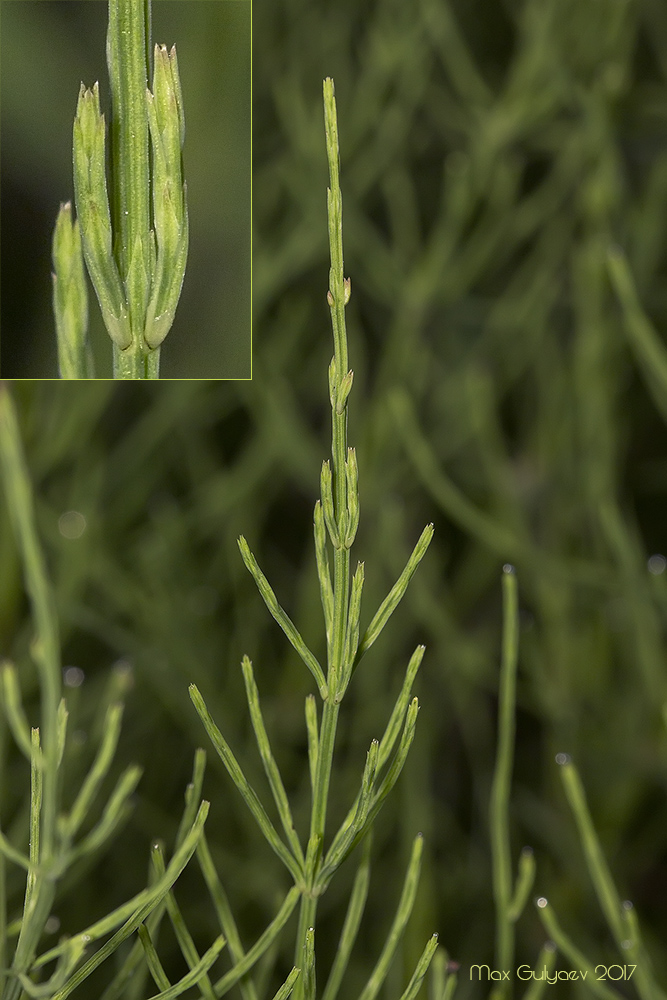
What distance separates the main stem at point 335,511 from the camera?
32cm

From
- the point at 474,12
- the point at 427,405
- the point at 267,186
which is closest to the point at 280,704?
the point at 427,405

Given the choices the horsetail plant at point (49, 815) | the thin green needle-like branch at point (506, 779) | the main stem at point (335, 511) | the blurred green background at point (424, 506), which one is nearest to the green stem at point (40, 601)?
the horsetail plant at point (49, 815)

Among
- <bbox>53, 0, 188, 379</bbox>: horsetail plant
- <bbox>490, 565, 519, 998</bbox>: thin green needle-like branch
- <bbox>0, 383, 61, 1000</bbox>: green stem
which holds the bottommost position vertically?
<bbox>490, 565, 519, 998</bbox>: thin green needle-like branch

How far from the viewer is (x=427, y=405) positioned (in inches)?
49.8

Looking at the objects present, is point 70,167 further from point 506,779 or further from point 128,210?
point 506,779

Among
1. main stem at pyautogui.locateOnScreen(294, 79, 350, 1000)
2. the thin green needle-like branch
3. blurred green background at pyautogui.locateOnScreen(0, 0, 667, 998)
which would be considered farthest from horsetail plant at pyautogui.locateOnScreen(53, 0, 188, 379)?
blurred green background at pyautogui.locateOnScreen(0, 0, 667, 998)

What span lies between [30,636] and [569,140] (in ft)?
2.68

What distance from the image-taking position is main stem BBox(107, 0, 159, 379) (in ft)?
1.38

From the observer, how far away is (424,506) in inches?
47.3

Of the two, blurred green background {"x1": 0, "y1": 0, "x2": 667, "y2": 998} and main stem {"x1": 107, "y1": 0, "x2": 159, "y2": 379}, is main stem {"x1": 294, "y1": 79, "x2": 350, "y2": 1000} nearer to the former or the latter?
main stem {"x1": 107, "y1": 0, "x2": 159, "y2": 379}

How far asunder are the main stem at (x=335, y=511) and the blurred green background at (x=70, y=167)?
0.30m

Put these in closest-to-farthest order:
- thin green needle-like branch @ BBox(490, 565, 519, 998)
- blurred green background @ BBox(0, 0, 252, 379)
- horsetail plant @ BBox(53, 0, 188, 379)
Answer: horsetail plant @ BBox(53, 0, 188, 379), thin green needle-like branch @ BBox(490, 565, 519, 998), blurred green background @ BBox(0, 0, 252, 379)

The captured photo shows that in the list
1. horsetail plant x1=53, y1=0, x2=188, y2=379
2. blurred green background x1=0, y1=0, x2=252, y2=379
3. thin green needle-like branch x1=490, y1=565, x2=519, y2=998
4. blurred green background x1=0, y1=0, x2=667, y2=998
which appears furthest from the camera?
blurred green background x1=0, y1=0, x2=667, y2=998

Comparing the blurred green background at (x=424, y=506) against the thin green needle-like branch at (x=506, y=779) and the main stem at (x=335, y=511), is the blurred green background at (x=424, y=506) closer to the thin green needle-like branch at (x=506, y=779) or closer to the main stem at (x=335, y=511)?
the thin green needle-like branch at (x=506, y=779)
